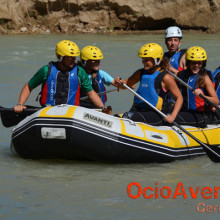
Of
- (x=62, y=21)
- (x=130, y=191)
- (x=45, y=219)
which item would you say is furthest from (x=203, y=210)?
(x=62, y=21)

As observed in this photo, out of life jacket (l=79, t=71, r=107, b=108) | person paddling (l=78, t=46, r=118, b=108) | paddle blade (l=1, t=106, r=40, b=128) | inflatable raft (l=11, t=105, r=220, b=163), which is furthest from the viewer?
life jacket (l=79, t=71, r=107, b=108)

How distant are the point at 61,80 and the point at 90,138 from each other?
29.5 inches

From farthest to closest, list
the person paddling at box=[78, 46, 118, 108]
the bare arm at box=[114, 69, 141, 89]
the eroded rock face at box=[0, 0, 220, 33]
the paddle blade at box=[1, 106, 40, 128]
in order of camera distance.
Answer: the eroded rock face at box=[0, 0, 220, 33]
the person paddling at box=[78, 46, 118, 108]
the bare arm at box=[114, 69, 141, 89]
the paddle blade at box=[1, 106, 40, 128]

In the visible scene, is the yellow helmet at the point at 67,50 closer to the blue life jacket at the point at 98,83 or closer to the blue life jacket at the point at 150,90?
the blue life jacket at the point at 150,90

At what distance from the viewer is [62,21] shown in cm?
2295

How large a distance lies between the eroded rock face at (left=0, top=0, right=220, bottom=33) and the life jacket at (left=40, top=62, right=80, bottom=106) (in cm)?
1631

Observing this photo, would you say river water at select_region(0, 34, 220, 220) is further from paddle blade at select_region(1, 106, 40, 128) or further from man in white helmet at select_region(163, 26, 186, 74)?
man in white helmet at select_region(163, 26, 186, 74)

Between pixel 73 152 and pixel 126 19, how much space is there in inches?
686

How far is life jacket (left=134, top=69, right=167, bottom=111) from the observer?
644 centimetres

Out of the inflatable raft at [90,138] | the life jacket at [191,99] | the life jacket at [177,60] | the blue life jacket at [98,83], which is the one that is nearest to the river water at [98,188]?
the inflatable raft at [90,138]

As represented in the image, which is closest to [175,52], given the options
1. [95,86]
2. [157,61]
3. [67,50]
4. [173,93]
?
[95,86]

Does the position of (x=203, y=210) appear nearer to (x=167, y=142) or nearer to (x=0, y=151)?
(x=167, y=142)

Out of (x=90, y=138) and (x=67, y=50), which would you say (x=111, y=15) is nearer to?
(x=67, y=50)

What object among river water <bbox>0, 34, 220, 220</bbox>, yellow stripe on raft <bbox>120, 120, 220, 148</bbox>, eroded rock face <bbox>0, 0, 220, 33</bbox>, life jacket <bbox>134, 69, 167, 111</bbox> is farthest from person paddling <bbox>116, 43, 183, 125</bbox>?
eroded rock face <bbox>0, 0, 220, 33</bbox>
